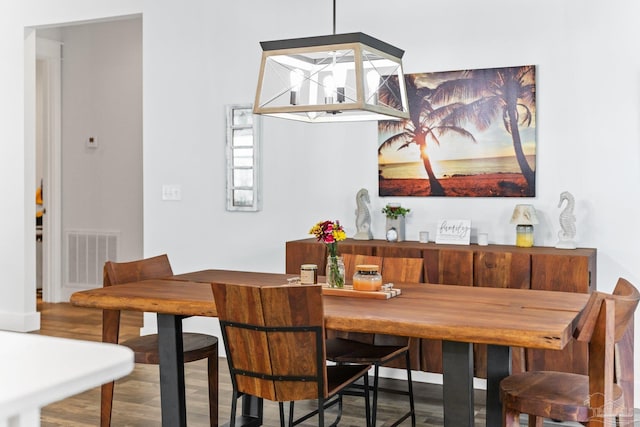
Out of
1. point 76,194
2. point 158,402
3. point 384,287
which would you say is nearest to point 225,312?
point 384,287

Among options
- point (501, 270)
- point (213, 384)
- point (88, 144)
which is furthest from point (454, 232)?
point (88, 144)

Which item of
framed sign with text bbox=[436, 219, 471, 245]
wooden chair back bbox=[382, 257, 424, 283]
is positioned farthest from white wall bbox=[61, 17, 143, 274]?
wooden chair back bbox=[382, 257, 424, 283]

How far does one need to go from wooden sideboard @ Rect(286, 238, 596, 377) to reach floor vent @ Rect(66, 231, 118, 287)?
339cm

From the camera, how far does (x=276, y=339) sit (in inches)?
106

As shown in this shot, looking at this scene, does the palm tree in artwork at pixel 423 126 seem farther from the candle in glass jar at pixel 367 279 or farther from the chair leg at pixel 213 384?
the chair leg at pixel 213 384

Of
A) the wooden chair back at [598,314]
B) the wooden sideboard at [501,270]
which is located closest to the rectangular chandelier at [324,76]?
the wooden chair back at [598,314]

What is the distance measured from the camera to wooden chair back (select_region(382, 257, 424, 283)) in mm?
3746

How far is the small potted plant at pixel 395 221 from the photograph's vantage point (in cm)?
462

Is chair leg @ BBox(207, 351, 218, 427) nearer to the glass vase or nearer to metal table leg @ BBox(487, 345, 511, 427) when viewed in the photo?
the glass vase

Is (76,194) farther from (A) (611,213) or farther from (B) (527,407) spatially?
(B) (527,407)

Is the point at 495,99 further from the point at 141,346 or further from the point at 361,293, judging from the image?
the point at 141,346

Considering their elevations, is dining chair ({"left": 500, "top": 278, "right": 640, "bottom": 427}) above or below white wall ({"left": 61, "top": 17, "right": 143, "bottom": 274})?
below

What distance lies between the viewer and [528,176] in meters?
4.38

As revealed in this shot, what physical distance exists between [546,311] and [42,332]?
443 cm
